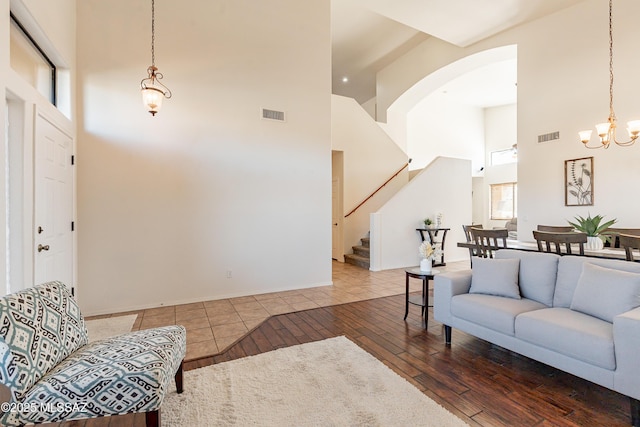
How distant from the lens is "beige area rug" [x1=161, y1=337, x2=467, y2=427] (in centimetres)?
186

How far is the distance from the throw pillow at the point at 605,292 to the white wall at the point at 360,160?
5.46 meters

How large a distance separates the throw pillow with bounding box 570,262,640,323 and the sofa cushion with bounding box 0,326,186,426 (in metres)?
2.96

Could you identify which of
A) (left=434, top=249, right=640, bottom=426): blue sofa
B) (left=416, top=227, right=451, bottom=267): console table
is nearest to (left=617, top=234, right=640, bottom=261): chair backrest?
(left=434, top=249, right=640, bottom=426): blue sofa

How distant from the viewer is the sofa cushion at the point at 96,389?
1.42 m

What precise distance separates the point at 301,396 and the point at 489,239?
3146 mm

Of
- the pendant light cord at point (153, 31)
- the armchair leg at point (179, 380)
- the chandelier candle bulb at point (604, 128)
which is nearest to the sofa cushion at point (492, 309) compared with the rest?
the armchair leg at point (179, 380)

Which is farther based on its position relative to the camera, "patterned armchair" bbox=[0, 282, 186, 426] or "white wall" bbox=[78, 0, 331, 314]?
"white wall" bbox=[78, 0, 331, 314]

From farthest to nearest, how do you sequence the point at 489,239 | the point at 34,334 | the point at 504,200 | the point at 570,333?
the point at 504,200
the point at 489,239
the point at 570,333
the point at 34,334

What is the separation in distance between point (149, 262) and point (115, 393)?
2.94m

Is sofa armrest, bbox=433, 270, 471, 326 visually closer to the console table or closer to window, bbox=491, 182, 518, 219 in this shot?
the console table

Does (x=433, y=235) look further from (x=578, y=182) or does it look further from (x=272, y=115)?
(x=272, y=115)

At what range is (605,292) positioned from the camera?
2.21m

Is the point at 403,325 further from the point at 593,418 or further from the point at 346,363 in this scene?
the point at 593,418

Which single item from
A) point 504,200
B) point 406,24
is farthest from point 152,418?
point 504,200
